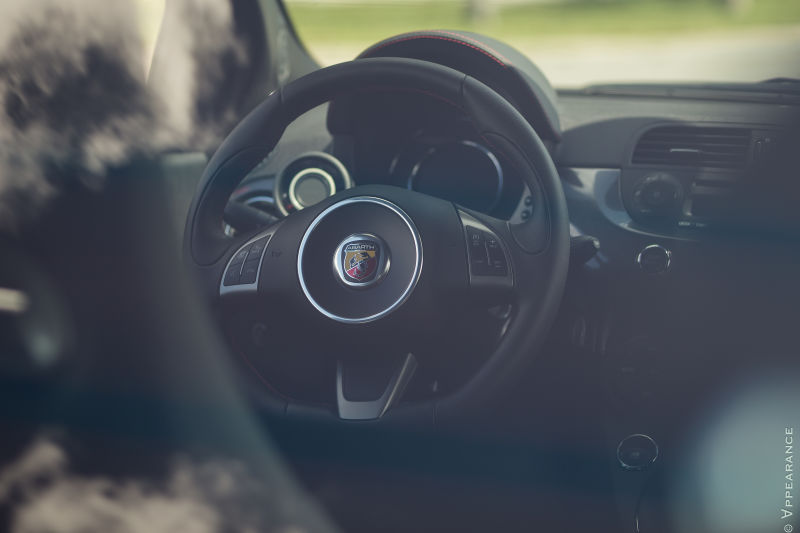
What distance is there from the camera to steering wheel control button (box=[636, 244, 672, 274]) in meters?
2.02

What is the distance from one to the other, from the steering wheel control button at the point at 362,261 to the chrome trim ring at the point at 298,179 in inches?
22.4

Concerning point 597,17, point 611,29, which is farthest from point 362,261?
point 597,17

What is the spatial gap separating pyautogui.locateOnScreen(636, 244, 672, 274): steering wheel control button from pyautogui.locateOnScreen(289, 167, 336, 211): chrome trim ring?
84 cm

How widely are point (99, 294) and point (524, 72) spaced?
4.91 ft

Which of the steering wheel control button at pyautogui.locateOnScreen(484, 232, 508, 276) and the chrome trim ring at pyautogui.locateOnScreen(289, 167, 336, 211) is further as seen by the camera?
the chrome trim ring at pyautogui.locateOnScreen(289, 167, 336, 211)

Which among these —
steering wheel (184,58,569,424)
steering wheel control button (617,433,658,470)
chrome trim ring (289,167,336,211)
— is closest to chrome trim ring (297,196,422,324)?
steering wheel (184,58,569,424)

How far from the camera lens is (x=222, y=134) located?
255cm

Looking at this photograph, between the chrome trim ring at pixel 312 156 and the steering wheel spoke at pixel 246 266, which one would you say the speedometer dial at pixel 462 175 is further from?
the steering wheel spoke at pixel 246 266

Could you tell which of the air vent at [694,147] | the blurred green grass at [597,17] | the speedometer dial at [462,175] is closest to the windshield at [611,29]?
the blurred green grass at [597,17]

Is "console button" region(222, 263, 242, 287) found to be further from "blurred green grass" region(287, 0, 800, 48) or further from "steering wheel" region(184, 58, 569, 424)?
"blurred green grass" region(287, 0, 800, 48)

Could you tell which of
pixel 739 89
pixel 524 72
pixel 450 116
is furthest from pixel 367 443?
pixel 739 89

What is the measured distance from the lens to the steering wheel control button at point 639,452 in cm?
211

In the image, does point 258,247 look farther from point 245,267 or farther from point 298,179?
point 298,179

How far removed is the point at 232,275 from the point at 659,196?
1135 mm
